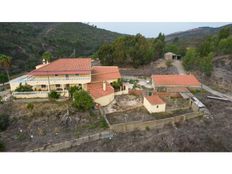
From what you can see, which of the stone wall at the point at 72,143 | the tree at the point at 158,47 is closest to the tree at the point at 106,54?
the tree at the point at 158,47

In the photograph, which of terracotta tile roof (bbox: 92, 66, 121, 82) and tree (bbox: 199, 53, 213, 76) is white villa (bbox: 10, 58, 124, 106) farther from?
tree (bbox: 199, 53, 213, 76)

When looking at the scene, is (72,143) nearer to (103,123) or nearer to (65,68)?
(103,123)

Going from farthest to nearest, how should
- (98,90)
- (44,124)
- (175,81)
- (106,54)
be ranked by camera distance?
(106,54) → (175,81) → (98,90) → (44,124)

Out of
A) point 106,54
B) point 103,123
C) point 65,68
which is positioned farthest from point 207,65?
point 65,68

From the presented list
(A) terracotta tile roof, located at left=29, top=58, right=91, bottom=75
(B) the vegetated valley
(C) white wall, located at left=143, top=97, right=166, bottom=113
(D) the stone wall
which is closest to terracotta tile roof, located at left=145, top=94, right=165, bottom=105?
(C) white wall, located at left=143, top=97, right=166, bottom=113

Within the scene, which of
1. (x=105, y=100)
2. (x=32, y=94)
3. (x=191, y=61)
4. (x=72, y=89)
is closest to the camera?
(x=72, y=89)

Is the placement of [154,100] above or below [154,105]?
above

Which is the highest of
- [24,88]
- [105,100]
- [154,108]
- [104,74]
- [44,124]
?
[104,74]
